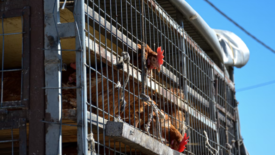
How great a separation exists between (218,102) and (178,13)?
2.22 metres

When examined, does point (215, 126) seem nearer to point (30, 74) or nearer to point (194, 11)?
point (194, 11)

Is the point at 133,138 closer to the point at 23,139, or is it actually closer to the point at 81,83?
the point at 81,83

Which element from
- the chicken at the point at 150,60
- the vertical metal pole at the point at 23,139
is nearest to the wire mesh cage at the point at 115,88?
the chicken at the point at 150,60

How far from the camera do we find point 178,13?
6.82 meters

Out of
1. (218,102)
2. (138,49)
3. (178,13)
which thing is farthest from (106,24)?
(218,102)

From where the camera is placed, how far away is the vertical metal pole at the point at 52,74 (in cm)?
341

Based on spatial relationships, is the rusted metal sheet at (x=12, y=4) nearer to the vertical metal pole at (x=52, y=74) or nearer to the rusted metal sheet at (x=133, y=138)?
the vertical metal pole at (x=52, y=74)

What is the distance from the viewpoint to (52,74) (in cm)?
351

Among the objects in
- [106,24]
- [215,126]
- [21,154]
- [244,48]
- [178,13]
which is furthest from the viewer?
[244,48]

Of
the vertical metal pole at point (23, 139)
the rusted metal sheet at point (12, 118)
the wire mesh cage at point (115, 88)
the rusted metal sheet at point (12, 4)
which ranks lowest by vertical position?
the vertical metal pole at point (23, 139)

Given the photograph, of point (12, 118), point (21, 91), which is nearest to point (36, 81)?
point (21, 91)

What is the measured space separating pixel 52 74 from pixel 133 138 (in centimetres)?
99

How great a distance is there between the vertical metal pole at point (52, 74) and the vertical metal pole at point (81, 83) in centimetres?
16

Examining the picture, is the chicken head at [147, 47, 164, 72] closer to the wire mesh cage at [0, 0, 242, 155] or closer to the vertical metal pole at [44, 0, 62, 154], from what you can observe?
the wire mesh cage at [0, 0, 242, 155]
